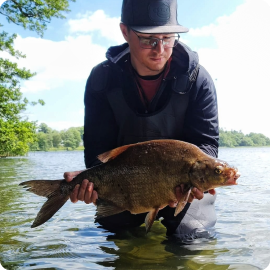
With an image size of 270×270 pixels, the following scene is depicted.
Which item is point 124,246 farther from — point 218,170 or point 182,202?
point 218,170

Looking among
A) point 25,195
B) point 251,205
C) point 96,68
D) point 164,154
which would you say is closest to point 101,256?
point 164,154

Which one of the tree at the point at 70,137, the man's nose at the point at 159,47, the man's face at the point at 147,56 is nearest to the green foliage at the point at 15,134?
the man's face at the point at 147,56

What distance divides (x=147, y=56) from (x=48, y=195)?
1.64 m

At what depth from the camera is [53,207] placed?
3.41 metres

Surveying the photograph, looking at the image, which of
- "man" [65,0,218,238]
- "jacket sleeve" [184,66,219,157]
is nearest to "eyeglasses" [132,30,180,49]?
"man" [65,0,218,238]

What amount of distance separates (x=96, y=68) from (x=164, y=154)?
1585 millimetres

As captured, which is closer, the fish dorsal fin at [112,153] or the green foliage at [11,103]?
the fish dorsal fin at [112,153]

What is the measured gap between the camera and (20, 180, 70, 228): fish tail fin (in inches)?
133

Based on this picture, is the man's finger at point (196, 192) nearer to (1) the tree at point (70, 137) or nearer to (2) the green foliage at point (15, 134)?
(2) the green foliage at point (15, 134)

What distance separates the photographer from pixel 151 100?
4.11 meters

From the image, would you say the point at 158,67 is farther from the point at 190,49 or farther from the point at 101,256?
the point at 101,256

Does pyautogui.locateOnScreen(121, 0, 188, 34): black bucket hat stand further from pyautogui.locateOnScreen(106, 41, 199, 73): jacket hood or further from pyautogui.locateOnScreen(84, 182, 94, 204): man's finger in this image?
pyautogui.locateOnScreen(84, 182, 94, 204): man's finger

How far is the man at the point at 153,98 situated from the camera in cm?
388

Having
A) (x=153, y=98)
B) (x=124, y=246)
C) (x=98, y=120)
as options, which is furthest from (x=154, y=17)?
(x=124, y=246)
